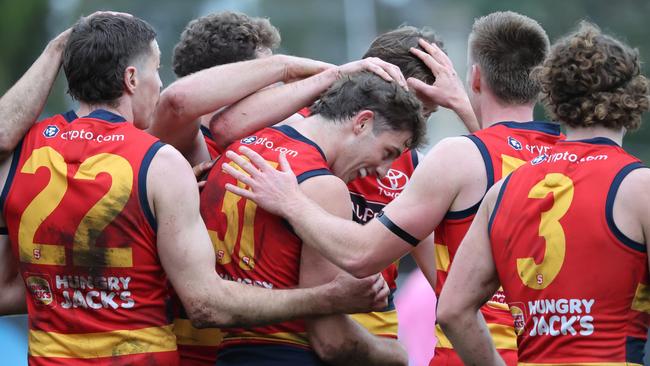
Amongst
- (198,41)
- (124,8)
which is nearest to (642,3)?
(124,8)

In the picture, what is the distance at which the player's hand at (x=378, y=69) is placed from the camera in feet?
17.1

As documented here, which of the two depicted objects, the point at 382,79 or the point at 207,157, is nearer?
the point at 382,79

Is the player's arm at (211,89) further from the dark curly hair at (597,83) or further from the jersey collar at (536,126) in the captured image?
the dark curly hair at (597,83)

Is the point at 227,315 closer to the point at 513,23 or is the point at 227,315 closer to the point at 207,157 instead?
the point at 207,157

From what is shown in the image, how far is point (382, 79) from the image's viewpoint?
5.19m

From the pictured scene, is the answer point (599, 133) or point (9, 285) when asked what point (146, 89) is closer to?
point (9, 285)

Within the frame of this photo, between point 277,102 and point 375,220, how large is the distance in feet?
2.80

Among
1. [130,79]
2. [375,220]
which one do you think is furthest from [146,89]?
[375,220]

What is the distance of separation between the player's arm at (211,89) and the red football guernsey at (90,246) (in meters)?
0.56

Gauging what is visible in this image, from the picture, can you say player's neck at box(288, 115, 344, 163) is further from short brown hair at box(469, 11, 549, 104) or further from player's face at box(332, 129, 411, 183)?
short brown hair at box(469, 11, 549, 104)

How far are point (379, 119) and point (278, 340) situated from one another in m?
1.05

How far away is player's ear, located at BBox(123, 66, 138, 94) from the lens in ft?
16.4

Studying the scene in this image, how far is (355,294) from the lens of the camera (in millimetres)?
4926

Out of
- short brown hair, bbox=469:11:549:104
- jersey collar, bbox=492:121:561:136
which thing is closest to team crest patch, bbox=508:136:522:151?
jersey collar, bbox=492:121:561:136
